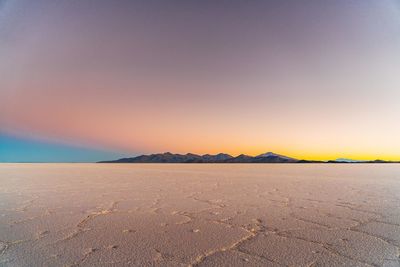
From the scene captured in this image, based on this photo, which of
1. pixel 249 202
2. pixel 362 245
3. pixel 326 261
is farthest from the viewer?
pixel 249 202

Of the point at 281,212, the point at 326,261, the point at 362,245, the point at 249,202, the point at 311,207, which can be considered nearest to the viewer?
the point at 326,261

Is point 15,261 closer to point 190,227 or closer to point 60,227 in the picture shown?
point 60,227

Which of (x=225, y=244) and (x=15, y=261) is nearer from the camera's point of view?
(x=15, y=261)

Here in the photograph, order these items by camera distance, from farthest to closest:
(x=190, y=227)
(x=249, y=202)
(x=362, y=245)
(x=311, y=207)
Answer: (x=249, y=202)
(x=311, y=207)
(x=190, y=227)
(x=362, y=245)

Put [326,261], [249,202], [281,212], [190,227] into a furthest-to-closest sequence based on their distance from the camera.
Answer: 1. [249,202]
2. [281,212]
3. [190,227]
4. [326,261]

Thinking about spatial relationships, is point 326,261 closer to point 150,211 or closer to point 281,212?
point 281,212

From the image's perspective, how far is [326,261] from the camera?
174 centimetres

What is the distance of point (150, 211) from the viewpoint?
329 centimetres

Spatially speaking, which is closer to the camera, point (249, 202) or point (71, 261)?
point (71, 261)

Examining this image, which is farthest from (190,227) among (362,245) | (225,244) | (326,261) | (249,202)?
(249,202)

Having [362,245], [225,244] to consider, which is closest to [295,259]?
[225,244]

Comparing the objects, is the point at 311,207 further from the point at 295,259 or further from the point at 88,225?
the point at 88,225

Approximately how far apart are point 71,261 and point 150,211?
156cm

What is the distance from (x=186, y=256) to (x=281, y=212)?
5.64 feet
